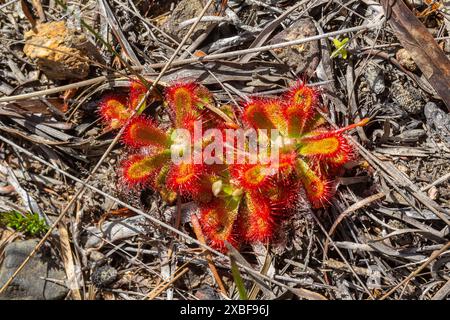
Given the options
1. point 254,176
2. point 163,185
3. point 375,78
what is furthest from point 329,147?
point 163,185

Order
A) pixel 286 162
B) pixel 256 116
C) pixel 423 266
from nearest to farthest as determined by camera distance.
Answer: pixel 423 266 < pixel 286 162 < pixel 256 116

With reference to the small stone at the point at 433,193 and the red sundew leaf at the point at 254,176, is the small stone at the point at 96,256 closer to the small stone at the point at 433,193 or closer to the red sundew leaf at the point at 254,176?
the red sundew leaf at the point at 254,176

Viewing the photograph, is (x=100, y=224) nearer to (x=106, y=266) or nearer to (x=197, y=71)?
(x=106, y=266)

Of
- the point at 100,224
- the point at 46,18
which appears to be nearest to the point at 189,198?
the point at 100,224

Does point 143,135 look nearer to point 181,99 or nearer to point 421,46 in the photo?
point 181,99

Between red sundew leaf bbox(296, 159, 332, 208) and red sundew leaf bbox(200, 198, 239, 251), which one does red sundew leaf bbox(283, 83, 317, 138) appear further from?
red sundew leaf bbox(200, 198, 239, 251)

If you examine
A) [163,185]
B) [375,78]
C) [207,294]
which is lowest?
[207,294]

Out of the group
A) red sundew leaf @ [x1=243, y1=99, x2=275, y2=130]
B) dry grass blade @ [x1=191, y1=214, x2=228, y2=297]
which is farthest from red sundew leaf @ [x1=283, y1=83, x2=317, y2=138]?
dry grass blade @ [x1=191, y1=214, x2=228, y2=297]
